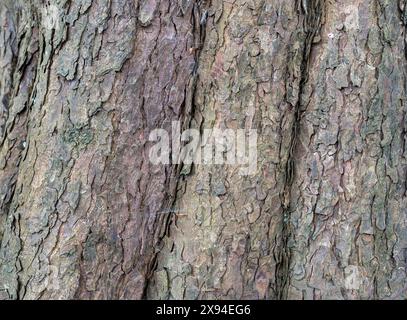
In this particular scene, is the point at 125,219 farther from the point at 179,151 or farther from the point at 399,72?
the point at 399,72

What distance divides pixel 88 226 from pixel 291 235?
64 cm

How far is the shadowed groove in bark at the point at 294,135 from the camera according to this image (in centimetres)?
179

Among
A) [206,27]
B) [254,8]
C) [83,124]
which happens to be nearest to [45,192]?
[83,124]

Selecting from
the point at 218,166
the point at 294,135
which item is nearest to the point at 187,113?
the point at 218,166

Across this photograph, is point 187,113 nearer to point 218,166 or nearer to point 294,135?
point 218,166

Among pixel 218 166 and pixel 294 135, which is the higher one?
pixel 294 135

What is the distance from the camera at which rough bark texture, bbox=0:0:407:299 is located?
5.74 feet

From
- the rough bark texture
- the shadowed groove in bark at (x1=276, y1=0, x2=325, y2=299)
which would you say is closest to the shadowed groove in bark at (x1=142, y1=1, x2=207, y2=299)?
the rough bark texture

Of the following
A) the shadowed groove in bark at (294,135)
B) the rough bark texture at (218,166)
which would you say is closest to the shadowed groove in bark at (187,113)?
the rough bark texture at (218,166)

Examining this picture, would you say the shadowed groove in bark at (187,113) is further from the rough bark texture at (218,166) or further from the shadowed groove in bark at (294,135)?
the shadowed groove in bark at (294,135)

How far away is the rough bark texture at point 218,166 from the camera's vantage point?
175 cm

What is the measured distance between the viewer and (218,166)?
177 centimetres

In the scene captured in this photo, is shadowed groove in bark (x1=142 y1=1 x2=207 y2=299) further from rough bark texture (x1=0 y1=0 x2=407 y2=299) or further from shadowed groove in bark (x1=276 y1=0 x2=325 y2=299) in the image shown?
shadowed groove in bark (x1=276 y1=0 x2=325 y2=299)

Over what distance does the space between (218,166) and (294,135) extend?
0.27 meters
